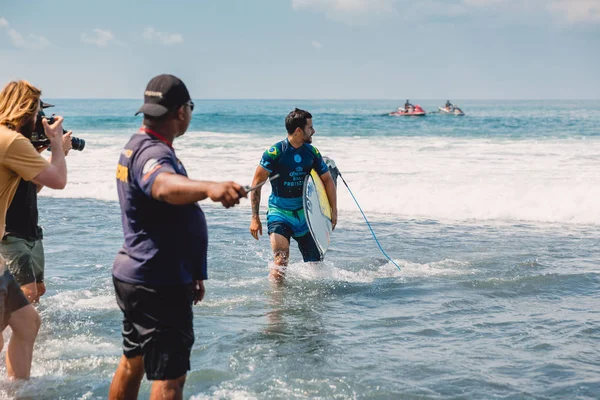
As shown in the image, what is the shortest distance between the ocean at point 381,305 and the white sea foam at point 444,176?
0.08 meters

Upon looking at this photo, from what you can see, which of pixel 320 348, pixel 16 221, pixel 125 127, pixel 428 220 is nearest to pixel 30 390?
Result: pixel 16 221

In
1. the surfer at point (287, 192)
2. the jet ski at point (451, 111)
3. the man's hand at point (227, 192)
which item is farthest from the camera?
the jet ski at point (451, 111)

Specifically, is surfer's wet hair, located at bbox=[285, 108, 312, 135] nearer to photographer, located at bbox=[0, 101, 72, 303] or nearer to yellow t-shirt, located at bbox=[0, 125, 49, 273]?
photographer, located at bbox=[0, 101, 72, 303]

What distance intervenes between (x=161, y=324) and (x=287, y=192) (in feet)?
13.6

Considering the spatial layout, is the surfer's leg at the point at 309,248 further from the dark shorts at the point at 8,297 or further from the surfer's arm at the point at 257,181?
the dark shorts at the point at 8,297

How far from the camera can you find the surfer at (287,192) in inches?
285

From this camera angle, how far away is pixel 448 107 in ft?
204

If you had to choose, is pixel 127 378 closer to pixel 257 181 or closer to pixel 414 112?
pixel 257 181

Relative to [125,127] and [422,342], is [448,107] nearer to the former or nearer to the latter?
[125,127]

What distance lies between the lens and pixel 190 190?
286 cm

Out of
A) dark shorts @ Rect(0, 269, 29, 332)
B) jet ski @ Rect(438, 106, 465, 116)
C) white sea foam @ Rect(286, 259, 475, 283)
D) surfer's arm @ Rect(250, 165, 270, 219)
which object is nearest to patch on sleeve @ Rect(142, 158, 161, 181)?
dark shorts @ Rect(0, 269, 29, 332)

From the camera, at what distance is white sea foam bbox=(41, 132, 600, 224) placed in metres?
13.5

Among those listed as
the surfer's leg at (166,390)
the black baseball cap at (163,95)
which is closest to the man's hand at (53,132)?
the black baseball cap at (163,95)

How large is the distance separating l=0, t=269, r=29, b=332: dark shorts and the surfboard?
3505 mm
